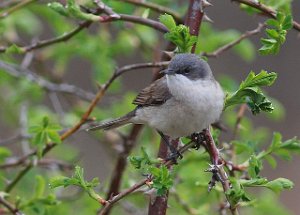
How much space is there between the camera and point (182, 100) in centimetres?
349

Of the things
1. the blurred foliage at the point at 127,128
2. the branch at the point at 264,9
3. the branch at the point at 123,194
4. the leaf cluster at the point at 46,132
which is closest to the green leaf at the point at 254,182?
the blurred foliage at the point at 127,128

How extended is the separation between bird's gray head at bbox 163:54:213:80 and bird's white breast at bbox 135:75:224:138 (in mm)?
33

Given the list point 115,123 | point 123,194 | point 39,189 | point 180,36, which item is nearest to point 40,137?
point 39,189

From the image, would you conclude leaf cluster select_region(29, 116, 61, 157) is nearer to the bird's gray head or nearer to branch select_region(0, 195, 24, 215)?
branch select_region(0, 195, 24, 215)

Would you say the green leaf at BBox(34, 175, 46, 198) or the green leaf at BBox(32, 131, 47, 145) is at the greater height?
the green leaf at BBox(32, 131, 47, 145)

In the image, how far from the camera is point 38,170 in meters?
5.10

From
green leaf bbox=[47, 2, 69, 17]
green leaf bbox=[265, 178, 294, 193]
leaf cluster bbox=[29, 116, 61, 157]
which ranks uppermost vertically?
green leaf bbox=[47, 2, 69, 17]

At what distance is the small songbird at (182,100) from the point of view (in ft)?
10.6

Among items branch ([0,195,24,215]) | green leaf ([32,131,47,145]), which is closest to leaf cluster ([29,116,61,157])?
green leaf ([32,131,47,145])

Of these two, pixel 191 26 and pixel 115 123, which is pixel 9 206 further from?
pixel 191 26

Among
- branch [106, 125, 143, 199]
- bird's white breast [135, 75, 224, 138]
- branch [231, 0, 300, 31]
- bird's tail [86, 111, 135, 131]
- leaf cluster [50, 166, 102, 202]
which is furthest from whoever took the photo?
branch [106, 125, 143, 199]

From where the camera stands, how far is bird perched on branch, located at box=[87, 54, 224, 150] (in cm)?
322

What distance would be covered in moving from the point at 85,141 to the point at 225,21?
3.46 metres

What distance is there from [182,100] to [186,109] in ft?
0.25
